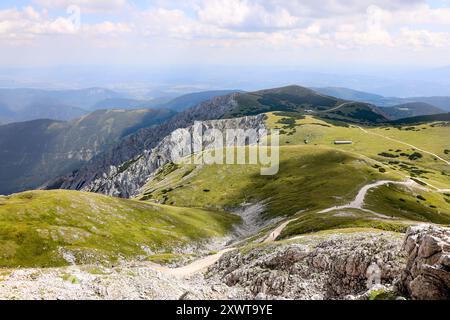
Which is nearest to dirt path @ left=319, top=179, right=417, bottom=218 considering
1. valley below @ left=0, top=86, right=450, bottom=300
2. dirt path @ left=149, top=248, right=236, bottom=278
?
valley below @ left=0, top=86, right=450, bottom=300

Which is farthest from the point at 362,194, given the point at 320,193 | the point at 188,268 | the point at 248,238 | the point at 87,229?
the point at 87,229

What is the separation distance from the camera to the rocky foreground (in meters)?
33.5

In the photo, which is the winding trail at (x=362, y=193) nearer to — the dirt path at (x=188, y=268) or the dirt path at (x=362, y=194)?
the dirt path at (x=362, y=194)

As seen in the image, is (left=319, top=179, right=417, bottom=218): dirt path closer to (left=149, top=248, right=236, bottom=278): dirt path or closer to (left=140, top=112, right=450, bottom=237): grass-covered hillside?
(left=140, top=112, right=450, bottom=237): grass-covered hillside

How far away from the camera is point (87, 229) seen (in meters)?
94.8

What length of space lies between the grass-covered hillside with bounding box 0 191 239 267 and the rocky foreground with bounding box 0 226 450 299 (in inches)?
1195

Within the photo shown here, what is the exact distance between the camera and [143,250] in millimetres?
93750

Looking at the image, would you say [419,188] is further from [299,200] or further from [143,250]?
[143,250]

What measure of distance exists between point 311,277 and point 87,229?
2665 inches

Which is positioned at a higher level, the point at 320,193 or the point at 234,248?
the point at 320,193

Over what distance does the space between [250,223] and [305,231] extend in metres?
54.3

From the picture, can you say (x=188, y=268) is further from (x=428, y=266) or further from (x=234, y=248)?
(x=428, y=266)
